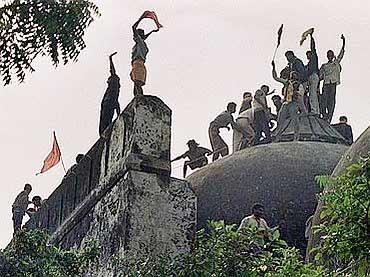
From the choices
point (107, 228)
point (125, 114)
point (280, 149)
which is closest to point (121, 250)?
point (107, 228)

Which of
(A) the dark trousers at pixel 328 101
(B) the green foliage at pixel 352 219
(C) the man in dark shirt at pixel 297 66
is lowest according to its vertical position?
(B) the green foliage at pixel 352 219

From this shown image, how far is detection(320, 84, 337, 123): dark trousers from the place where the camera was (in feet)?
54.5

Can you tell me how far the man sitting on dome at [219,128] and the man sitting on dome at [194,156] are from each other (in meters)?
0.32

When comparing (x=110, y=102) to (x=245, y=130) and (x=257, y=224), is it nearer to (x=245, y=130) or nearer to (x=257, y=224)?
(x=257, y=224)

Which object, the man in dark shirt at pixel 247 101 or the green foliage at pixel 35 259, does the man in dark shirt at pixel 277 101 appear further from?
the green foliage at pixel 35 259

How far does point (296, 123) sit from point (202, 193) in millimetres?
2261

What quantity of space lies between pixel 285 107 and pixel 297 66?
0.70 m

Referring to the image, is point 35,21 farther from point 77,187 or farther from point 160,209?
point 77,187

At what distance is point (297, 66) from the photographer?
1636 centimetres

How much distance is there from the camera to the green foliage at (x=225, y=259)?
995cm

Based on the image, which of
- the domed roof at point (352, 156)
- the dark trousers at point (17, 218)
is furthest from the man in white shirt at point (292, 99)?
the dark trousers at point (17, 218)

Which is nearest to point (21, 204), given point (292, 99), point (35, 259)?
point (292, 99)

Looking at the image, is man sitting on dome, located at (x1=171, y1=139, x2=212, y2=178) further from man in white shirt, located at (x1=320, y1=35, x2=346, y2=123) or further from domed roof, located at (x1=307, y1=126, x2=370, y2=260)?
domed roof, located at (x1=307, y1=126, x2=370, y2=260)

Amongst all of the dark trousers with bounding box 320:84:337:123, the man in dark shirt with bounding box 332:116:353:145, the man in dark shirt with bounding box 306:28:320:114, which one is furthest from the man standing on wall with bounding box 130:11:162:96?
the man in dark shirt with bounding box 332:116:353:145
